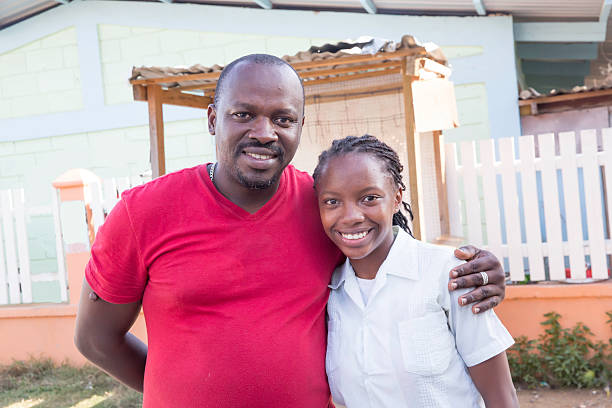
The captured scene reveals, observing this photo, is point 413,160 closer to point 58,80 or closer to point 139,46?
point 139,46

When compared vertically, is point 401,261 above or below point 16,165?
below

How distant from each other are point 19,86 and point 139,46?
1964 millimetres

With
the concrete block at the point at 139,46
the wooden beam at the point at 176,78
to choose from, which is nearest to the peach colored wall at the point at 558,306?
the wooden beam at the point at 176,78

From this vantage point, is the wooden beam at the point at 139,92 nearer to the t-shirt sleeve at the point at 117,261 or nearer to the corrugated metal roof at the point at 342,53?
the corrugated metal roof at the point at 342,53

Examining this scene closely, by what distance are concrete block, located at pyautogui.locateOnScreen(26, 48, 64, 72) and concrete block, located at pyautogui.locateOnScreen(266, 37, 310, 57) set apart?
10.0 feet

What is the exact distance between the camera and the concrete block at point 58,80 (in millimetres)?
8453

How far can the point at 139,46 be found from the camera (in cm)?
827

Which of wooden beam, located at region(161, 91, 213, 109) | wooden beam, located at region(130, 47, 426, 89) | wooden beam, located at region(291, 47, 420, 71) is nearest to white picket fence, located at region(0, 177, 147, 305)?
wooden beam, located at region(161, 91, 213, 109)

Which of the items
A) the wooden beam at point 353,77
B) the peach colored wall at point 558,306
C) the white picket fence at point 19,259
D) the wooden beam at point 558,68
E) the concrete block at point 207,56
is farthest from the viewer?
the wooden beam at point 558,68

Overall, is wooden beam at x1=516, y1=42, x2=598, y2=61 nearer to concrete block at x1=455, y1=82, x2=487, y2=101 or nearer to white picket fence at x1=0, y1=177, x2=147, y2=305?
concrete block at x1=455, y1=82, x2=487, y2=101

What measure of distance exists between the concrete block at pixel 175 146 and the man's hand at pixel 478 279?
20.8 ft

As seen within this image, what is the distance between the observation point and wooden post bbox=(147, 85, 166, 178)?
17.7 ft

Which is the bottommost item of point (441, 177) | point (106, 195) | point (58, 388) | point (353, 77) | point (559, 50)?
point (58, 388)

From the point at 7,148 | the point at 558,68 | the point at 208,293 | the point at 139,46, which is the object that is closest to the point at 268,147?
the point at 208,293
